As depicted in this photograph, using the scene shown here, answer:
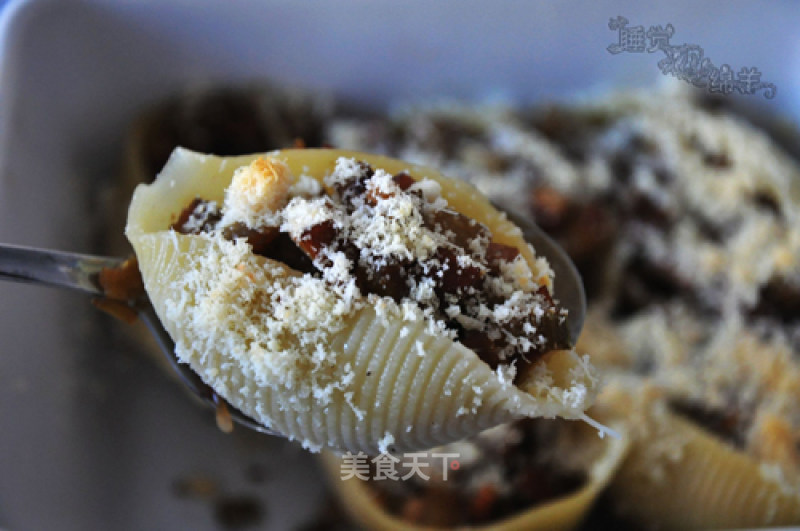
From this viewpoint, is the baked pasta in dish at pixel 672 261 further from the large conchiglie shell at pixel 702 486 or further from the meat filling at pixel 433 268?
the meat filling at pixel 433 268

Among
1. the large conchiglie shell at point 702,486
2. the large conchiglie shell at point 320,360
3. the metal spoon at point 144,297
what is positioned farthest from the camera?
the large conchiglie shell at point 702,486

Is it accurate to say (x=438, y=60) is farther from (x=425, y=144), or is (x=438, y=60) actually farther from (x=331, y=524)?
(x=331, y=524)

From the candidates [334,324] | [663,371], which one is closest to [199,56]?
[334,324]

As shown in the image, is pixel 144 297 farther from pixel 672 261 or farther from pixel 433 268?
pixel 672 261

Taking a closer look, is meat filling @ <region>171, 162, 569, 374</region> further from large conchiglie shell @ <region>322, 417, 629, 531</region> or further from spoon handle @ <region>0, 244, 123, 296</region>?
large conchiglie shell @ <region>322, 417, 629, 531</region>

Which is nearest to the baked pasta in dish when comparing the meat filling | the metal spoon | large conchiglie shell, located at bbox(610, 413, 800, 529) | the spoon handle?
large conchiglie shell, located at bbox(610, 413, 800, 529)

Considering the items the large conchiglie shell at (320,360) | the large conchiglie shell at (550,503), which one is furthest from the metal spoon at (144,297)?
the large conchiglie shell at (550,503)

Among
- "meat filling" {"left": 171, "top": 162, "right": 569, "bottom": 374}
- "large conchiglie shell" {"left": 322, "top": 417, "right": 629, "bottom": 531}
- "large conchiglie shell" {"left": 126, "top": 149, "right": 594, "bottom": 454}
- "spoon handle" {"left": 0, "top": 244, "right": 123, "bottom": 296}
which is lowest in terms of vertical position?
"large conchiglie shell" {"left": 322, "top": 417, "right": 629, "bottom": 531}
